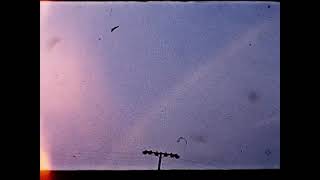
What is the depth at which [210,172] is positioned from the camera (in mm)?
1806
